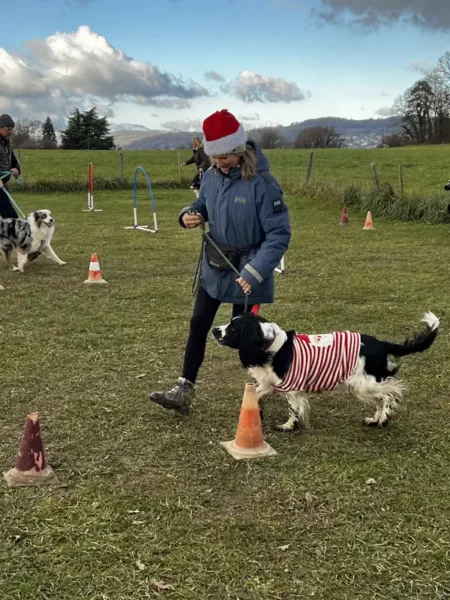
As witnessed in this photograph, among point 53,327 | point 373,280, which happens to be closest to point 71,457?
point 53,327

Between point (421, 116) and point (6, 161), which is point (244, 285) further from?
point (421, 116)

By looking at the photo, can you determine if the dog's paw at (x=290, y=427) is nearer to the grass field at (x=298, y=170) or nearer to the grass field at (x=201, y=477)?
the grass field at (x=201, y=477)

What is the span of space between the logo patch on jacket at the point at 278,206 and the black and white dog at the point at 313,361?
2.34ft

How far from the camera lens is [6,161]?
9.83m

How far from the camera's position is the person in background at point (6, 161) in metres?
9.53

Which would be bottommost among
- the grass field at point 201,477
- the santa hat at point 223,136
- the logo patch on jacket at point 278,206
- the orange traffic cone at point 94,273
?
the grass field at point 201,477

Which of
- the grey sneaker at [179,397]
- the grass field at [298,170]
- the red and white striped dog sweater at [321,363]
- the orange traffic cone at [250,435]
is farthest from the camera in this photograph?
the grass field at [298,170]

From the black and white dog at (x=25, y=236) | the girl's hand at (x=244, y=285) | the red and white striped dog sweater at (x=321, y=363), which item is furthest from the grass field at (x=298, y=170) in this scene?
the girl's hand at (x=244, y=285)

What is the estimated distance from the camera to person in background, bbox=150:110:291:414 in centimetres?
403

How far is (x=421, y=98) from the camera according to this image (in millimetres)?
69438

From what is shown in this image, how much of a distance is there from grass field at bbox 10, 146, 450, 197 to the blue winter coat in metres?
13.3

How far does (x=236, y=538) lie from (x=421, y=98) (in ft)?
242

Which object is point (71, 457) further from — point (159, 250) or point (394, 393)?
point (159, 250)

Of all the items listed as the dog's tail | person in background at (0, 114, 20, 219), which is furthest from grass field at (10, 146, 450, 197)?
the dog's tail
